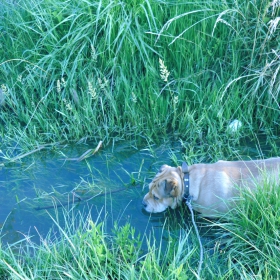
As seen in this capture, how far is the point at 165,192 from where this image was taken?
13.1 feet

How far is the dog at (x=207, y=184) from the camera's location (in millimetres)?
3859

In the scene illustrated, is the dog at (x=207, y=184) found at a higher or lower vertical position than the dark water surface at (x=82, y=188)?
higher

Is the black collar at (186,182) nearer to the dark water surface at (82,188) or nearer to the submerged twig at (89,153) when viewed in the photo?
the dark water surface at (82,188)

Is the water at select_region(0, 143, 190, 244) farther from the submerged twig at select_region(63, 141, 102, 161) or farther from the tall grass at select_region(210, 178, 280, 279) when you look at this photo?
the tall grass at select_region(210, 178, 280, 279)

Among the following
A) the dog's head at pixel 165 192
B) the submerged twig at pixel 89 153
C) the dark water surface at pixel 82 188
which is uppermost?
the dog's head at pixel 165 192

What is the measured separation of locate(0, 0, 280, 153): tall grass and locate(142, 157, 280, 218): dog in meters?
0.96

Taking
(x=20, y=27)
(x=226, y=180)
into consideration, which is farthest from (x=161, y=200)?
(x=20, y=27)

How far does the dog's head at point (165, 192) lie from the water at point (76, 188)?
116mm

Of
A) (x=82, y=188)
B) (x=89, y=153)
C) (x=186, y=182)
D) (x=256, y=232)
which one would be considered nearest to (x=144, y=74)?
(x=89, y=153)

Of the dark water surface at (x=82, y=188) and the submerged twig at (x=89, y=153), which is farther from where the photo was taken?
the submerged twig at (x=89, y=153)

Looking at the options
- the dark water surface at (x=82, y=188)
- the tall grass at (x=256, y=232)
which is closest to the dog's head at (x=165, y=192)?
the dark water surface at (x=82, y=188)

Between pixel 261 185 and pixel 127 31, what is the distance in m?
2.56

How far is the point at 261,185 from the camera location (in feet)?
12.2

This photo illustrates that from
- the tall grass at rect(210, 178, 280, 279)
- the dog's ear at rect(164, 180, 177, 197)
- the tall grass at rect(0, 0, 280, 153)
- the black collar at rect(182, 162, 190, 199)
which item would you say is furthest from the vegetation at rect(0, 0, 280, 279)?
the tall grass at rect(210, 178, 280, 279)
